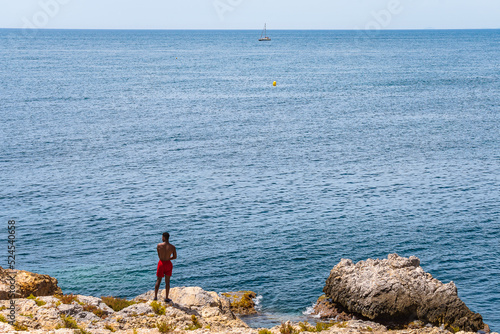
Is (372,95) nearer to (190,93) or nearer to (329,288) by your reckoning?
(190,93)

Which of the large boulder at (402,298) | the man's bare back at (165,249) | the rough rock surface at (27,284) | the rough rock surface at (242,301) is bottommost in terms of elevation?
the rough rock surface at (242,301)

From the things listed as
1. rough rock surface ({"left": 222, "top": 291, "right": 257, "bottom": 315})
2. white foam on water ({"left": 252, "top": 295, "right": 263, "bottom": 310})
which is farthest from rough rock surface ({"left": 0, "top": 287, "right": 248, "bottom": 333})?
white foam on water ({"left": 252, "top": 295, "right": 263, "bottom": 310})

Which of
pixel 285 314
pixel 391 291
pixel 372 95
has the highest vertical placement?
pixel 372 95

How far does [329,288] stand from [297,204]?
19.7m

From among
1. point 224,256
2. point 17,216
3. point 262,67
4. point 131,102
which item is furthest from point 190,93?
point 224,256

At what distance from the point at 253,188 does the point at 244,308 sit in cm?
2622

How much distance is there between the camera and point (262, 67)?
190 m

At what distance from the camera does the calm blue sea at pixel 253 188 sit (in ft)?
143

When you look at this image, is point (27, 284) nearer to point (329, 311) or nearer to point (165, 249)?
point (165, 249)

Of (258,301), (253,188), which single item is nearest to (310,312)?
(258,301)

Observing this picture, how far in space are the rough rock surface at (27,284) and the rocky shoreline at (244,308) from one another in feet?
0.15

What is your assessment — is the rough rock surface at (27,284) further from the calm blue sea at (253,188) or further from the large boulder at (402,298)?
the large boulder at (402,298)

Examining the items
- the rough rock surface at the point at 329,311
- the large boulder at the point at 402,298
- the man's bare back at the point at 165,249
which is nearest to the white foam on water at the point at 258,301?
the rough rock surface at the point at 329,311

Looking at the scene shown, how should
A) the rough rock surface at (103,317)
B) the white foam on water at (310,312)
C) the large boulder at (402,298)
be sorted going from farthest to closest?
the white foam on water at (310,312), the large boulder at (402,298), the rough rock surface at (103,317)
